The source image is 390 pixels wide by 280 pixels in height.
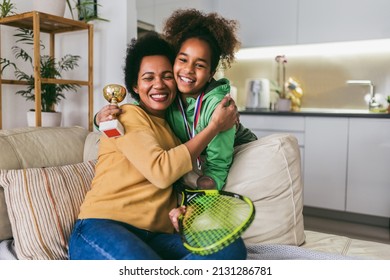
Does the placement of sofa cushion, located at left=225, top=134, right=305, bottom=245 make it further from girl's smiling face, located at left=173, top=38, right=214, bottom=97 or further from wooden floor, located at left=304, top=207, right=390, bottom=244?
wooden floor, located at left=304, top=207, right=390, bottom=244

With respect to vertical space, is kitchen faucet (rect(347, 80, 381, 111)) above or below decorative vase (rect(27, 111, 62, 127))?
above

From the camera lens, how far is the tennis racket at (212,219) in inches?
29.7

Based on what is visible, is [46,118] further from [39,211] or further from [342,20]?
[342,20]

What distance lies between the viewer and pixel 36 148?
1.42m

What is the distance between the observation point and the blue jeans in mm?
928

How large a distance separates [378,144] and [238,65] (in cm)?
169

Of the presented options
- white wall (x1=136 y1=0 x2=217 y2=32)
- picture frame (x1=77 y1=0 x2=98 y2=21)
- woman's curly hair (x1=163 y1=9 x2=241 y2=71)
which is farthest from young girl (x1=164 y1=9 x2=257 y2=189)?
white wall (x1=136 y1=0 x2=217 y2=32)

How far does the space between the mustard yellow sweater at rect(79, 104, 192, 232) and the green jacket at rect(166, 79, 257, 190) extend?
0.14m

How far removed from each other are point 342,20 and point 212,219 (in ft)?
9.32

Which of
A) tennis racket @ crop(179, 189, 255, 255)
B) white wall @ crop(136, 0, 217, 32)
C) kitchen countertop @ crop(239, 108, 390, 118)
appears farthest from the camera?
white wall @ crop(136, 0, 217, 32)

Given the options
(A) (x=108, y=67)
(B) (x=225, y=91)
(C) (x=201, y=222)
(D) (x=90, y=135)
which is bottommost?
(C) (x=201, y=222)
